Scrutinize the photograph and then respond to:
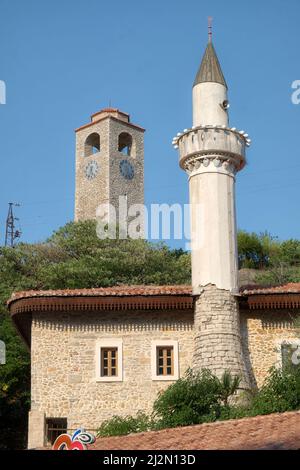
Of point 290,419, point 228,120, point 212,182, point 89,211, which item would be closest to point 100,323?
point 212,182

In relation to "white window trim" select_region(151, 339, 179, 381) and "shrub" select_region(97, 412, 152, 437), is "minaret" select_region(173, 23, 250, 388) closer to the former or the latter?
"white window trim" select_region(151, 339, 179, 381)

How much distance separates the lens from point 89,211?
61.6 m

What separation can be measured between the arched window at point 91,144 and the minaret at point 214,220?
40.2 metres

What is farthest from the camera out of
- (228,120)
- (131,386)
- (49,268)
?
(49,268)

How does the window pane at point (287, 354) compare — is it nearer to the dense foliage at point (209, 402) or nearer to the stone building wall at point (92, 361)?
the dense foliage at point (209, 402)

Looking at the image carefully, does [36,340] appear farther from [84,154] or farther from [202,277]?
[84,154]

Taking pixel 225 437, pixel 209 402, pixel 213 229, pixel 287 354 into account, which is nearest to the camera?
pixel 225 437

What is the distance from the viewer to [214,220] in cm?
2342

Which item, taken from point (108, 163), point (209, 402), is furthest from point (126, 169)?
point (209, 402)

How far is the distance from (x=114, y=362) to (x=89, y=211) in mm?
38864

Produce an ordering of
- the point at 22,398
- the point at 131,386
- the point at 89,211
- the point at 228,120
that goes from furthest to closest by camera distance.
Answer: the point at 89,211 → the point at 22,398 → the point at 228,120 → the point at 131,386

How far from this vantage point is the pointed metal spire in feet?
81.7

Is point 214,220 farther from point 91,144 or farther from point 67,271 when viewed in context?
point 91,144

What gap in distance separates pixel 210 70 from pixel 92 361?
8.50m
